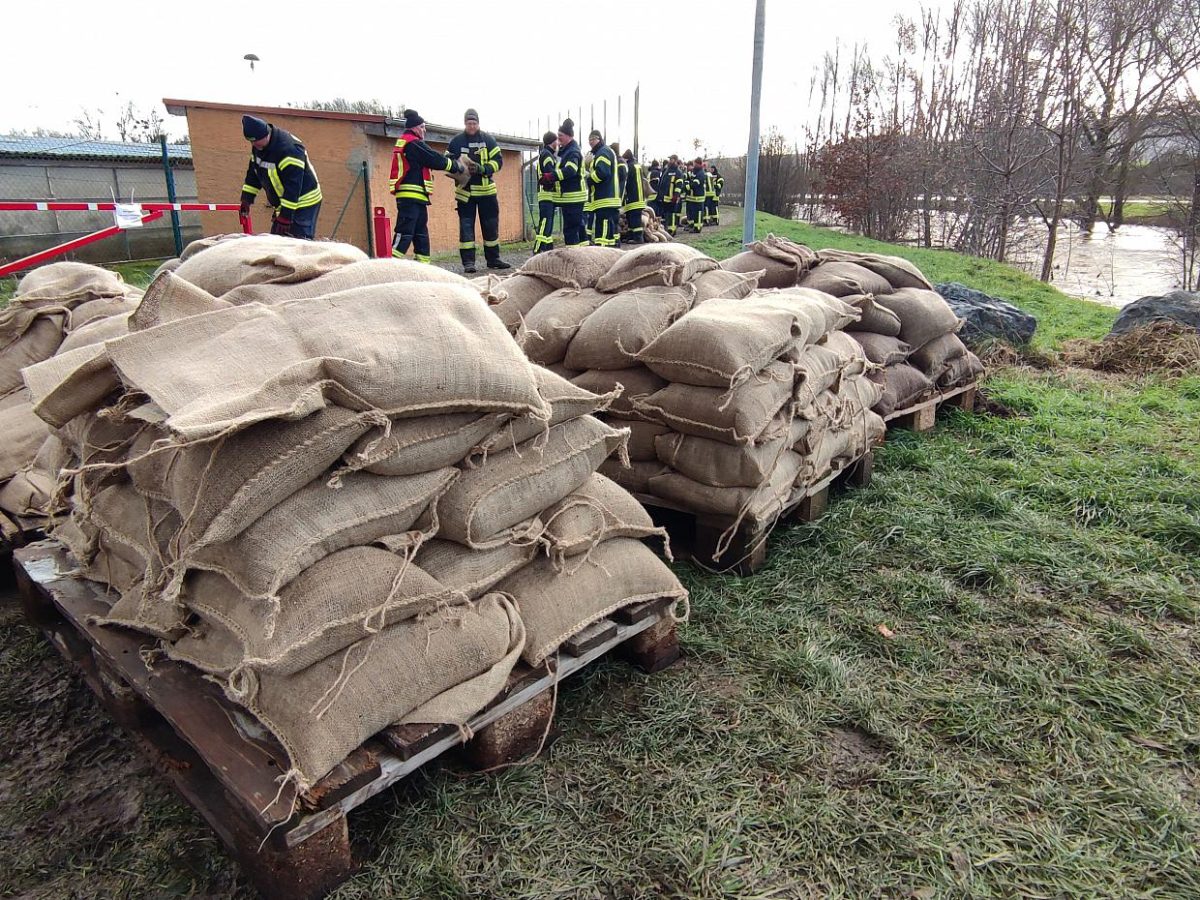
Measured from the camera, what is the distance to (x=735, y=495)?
3.04m

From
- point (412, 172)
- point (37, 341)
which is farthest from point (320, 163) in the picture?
point (37, 341)

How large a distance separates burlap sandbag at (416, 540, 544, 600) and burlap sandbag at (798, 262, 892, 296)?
3.00 meters

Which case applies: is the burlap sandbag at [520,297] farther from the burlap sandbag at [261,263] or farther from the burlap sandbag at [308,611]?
the burlap sandbag at [308,611]

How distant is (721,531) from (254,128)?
6914 mm

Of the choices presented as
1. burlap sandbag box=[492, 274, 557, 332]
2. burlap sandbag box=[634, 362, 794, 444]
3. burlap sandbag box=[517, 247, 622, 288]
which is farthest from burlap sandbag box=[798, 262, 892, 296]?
burlap sandbag box=[492, 274, 557, 332]

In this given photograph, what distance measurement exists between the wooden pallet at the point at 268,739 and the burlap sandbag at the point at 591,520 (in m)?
0.24

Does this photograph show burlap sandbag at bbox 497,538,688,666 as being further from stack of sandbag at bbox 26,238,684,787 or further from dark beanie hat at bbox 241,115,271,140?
dark beanie hat at bbox 241,115,271,140

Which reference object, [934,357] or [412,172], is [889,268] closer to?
[934,357]

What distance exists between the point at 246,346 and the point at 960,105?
2573 centimetres

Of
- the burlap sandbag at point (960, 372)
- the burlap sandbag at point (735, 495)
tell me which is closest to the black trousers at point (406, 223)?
the burlap sandbag at point (960, 372)

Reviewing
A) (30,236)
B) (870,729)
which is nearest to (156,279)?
(870,729)

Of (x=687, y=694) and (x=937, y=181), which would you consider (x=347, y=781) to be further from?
(x=937, y=181)

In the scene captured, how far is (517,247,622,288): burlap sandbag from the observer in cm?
391

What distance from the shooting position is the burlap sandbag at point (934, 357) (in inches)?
194
